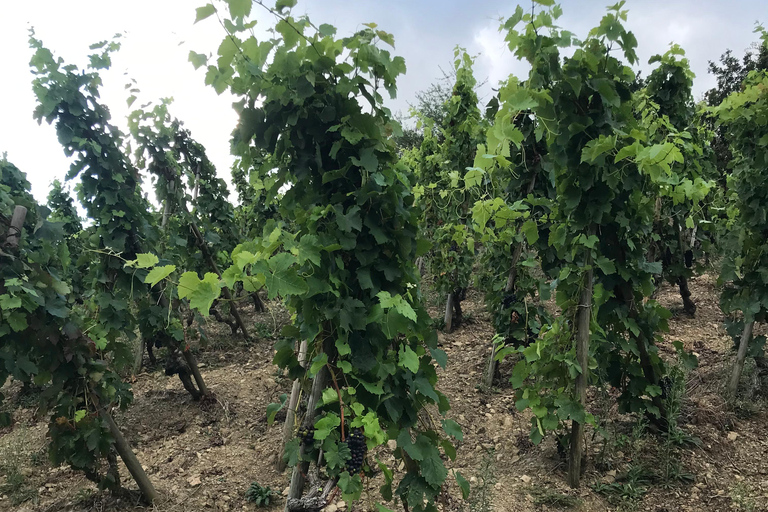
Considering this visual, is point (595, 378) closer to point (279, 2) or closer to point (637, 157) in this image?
point (637, 157)

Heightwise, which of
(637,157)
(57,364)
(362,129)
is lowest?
(57,364)

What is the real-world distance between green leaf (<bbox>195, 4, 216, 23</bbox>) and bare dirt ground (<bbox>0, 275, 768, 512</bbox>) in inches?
82.5

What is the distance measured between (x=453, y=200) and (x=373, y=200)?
14.0 feet

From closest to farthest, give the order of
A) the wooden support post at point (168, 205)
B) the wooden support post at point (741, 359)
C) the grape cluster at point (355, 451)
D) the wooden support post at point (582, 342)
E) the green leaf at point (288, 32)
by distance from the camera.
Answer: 1. the green leaf at point (288, 32)
2. the grape cluster at point (355, 451)
3. the wooden support post at point (582, 342)
4. the wooden support post at point (741, 359)
5. the wooden support post at point (168, 205)

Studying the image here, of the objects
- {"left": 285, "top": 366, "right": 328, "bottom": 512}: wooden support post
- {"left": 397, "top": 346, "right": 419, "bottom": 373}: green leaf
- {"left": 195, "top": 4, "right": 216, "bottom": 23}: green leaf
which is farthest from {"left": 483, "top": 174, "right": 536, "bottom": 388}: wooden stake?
{"left": 195, "top": 4, "right": 216, "bottom": 23}: green leaf

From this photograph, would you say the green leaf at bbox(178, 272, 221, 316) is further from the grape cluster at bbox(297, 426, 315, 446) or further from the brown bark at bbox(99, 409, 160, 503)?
the brown bark at bbox(99, 409, 160, 503)

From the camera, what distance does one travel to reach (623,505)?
278 cm

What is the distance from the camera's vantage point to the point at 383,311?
200 centimetres

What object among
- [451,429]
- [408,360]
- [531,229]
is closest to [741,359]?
[531,229]

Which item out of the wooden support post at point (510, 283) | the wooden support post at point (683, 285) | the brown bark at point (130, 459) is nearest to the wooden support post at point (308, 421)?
the brown bark at point (130, 459)

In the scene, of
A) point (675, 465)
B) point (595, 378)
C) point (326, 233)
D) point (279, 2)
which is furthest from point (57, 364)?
point (675, 465)

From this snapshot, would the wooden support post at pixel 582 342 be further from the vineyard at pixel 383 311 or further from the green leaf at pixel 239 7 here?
the green leaf at pixel 239 7

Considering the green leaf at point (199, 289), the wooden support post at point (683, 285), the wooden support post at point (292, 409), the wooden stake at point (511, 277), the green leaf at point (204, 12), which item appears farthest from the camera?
the wooden support post at point (683, 285)

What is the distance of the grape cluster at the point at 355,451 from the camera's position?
76.4 inches
